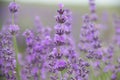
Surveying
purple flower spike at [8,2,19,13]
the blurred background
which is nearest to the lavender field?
purple flower spike at [8,2,19,13]

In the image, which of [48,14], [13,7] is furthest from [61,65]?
[48,14]

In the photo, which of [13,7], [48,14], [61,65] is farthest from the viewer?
[48,14]

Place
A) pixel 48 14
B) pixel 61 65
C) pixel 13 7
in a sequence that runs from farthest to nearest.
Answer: pixel 48 14, pixel 13 7, pixel 61 65

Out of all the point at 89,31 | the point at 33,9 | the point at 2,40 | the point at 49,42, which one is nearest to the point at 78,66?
the point at 49,42

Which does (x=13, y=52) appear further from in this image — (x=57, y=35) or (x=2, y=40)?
(x=57, y=35)

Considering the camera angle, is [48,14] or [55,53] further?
[48,14]

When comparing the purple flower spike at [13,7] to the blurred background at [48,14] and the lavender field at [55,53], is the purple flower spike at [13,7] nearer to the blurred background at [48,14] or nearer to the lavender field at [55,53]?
the lavender field at [55,53]

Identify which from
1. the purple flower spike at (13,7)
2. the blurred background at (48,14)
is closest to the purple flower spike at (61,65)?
the purple flower spike at (13,7)

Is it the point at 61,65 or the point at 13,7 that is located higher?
the point at 13,7

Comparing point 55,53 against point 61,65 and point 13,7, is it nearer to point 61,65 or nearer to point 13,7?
point 61,65

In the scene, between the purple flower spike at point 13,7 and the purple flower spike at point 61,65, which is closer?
the purple flower spike at point 61,65

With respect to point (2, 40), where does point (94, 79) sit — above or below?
below
